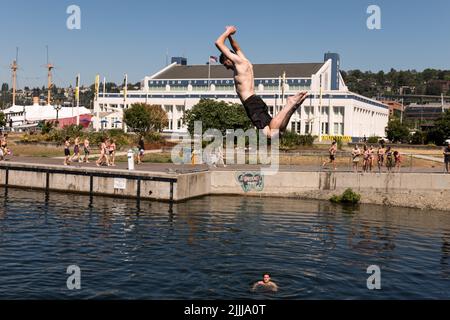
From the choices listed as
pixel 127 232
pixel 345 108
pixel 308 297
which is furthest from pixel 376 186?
pixel 345 108

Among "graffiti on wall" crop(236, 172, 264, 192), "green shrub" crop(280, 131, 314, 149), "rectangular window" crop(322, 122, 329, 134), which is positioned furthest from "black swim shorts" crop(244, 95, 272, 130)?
"rectangular window" crop(322, 122, 329, 134)

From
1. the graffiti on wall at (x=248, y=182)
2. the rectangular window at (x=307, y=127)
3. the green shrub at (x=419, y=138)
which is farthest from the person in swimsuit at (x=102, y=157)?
the rectangular window at (x=307, y=127)

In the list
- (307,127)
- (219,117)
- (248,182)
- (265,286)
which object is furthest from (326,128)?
(265,286)

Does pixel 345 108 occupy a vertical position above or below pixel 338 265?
above

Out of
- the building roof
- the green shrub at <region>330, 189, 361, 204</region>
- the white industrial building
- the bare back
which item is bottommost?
the green shrub at <region>330, 189, 361, 204</region>

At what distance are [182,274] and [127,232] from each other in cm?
885

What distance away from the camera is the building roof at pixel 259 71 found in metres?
117

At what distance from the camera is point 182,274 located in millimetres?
21984

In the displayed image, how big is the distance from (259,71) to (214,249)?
318ft

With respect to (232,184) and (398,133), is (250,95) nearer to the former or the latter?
(232,184)

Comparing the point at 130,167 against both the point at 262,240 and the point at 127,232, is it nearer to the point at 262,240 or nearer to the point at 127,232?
the point at 127,232

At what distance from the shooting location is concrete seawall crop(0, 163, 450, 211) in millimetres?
41438

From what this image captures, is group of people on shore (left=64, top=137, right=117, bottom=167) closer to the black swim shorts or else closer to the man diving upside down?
the man diving upside down
